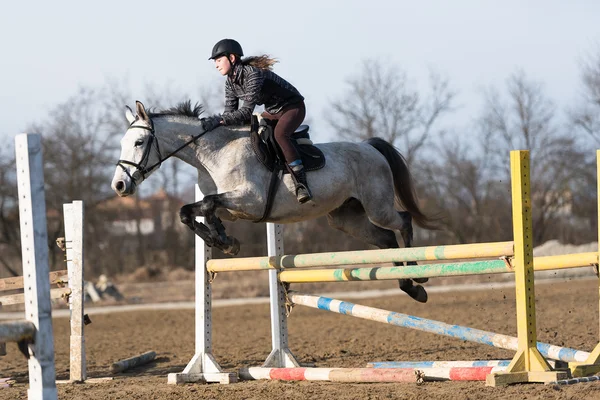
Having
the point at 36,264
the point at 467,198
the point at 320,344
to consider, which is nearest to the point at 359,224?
the point at 320,344

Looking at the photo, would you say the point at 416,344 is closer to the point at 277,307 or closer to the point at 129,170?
the point at 277,307

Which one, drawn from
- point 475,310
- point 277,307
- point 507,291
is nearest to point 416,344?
point 277,307

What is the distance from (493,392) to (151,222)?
1133 inches

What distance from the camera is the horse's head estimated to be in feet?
19.9

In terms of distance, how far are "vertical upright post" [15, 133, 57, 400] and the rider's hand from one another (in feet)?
9.75

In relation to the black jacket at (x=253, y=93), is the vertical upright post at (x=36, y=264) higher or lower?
lower

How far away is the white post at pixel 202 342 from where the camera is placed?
21.3 ft

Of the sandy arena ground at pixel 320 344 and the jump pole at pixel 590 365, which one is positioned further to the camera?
the sandy arena ground at pixel 320 344

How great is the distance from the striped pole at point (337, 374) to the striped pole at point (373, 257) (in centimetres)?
70

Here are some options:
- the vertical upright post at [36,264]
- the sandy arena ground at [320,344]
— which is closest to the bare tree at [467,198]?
the sandy arena ground at [320,344]

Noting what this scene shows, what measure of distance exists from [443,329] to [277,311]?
66.5 inches

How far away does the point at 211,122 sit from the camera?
649cm

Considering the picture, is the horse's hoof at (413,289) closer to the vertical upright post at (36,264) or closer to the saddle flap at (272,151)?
the saddle flap at (272,151)

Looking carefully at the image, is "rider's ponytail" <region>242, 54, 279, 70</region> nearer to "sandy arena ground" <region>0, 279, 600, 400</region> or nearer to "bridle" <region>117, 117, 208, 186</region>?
"bridle" <region>117, 117, 208, 186</region>
